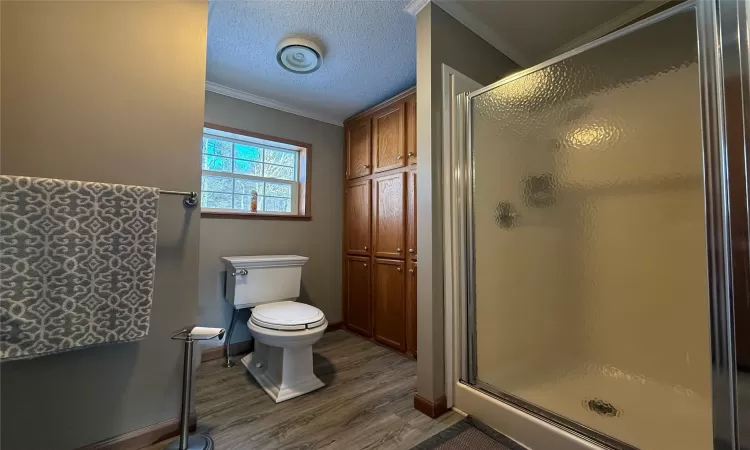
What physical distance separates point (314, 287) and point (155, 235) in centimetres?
171

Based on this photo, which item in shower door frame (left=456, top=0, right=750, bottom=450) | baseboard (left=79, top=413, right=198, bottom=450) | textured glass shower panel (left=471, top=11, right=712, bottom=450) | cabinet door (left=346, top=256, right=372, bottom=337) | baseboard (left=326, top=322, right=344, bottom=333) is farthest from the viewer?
baseboard (left=326, top=322, right=344, bottom=333)

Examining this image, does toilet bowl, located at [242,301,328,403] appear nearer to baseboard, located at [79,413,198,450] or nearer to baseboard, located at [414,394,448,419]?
baseboard, located at [79,413,198,450]

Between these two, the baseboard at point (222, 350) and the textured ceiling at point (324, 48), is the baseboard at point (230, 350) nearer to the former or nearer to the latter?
the baseboard at point (222, 350)

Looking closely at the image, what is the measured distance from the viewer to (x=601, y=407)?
1.43 meters

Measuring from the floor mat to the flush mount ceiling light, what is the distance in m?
2.22

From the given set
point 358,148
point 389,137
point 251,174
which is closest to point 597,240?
point 389,137

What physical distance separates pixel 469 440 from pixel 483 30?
2249 mm

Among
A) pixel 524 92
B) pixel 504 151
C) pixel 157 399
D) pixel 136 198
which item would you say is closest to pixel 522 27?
pixel 524 92

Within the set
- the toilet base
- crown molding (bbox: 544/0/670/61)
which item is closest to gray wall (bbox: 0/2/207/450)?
the toilet base

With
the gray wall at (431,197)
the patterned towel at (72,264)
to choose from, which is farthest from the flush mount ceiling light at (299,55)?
the patterned towel at (72,264)

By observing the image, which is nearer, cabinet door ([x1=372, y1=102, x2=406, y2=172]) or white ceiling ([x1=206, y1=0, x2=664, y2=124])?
white ceiling ([x1=206, y1=0, x2=664, y2=124])

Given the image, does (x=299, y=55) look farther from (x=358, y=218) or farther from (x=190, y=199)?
(x=358, y=218)

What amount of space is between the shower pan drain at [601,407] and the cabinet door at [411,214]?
1.26m

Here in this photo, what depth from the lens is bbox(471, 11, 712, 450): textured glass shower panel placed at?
1.43m
